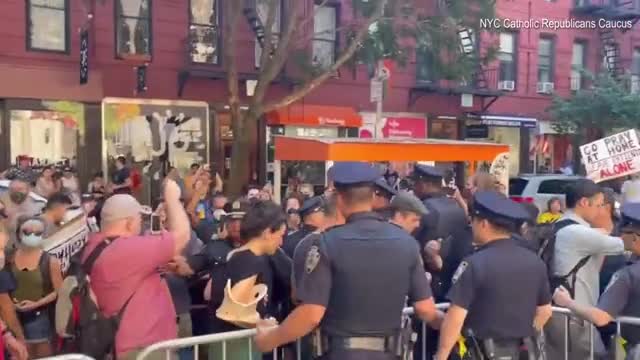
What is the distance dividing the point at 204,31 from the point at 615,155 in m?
12.7

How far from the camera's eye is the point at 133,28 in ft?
63.4

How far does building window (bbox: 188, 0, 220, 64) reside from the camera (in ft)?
66.0

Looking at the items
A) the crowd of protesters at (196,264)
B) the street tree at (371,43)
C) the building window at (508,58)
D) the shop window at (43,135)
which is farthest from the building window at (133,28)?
the crowd of protesters at (196,264)

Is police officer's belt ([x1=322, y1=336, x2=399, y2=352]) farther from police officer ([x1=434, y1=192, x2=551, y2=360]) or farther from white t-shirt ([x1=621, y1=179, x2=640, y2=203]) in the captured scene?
white t-shirt ([x1=621, y1=179, x2=640, y2=203])

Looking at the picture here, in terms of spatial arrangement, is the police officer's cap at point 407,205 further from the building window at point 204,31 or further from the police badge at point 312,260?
the building window at point 204,31

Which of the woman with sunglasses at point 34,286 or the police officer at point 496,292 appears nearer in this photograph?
the police officer at point 496,292

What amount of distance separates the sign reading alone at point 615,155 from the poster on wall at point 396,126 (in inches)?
496

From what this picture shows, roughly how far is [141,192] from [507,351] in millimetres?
15537

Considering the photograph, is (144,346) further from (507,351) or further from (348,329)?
(507,351)

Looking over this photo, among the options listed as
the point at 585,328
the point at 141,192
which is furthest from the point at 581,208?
the point at 141,192

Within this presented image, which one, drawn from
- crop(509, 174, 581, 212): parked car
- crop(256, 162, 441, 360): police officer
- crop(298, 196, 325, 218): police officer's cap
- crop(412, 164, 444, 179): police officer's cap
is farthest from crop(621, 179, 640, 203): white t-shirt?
crop(509, 174, 581, 212): parked car

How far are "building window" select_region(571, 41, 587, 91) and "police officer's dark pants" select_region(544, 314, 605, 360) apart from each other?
886 inches

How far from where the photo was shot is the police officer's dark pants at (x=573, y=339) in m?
5.37

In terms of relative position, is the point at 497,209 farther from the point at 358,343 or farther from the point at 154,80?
the point at 154,80
